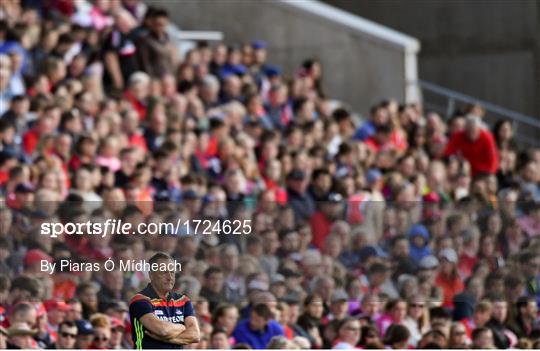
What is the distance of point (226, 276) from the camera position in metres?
12.8

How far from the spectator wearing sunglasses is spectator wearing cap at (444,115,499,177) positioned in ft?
20.4

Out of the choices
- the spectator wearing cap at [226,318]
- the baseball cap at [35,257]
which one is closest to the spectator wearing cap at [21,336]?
the baseball cap at [35,257]

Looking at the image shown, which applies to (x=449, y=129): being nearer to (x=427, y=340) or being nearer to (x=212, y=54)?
(x=212, y=54)

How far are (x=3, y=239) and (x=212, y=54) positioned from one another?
5628mm

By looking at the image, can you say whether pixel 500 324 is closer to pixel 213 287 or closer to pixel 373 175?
pixel 213 287

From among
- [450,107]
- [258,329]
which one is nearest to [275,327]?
[258,329]

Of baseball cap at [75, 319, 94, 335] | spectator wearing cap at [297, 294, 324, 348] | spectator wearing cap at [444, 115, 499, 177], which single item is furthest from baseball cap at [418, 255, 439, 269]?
spectator wearing cap at [444, 115, 499, 177]

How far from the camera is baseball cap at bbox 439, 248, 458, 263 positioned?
13414mm

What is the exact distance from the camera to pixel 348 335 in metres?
12.5

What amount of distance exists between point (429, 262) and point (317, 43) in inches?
267

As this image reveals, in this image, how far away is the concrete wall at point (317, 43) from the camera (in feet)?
64.4

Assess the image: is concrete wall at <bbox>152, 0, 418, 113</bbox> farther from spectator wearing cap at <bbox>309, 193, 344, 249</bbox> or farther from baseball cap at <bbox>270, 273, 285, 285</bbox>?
baseball cap at <bbox>270, 273, 285, 285</bbox>

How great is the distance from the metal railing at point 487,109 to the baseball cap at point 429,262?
24.3ft

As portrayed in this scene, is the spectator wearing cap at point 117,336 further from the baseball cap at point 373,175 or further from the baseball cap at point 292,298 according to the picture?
the baseball cap at point 373,175
